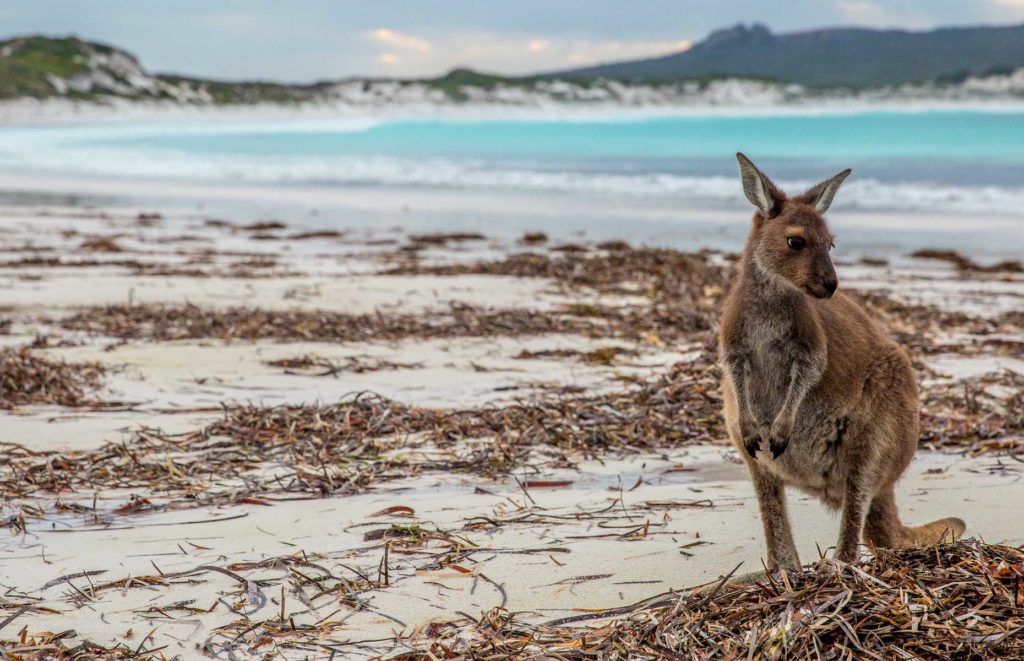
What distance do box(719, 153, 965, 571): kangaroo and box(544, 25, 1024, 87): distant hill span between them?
95535 millimetres

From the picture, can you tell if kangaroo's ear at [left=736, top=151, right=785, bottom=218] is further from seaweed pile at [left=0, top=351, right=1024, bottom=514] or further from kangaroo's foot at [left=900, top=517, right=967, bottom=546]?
seaweed pile at [left=0, top=351, right=1024, bottom=514]

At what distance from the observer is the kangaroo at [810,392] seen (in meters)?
2.95

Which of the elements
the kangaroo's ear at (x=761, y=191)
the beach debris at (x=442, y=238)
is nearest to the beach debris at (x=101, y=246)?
the beach debris at (x=442, y=238)

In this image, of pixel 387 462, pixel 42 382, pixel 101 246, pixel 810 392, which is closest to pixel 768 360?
pixel 810 392

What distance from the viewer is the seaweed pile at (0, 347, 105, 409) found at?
5.01 metres

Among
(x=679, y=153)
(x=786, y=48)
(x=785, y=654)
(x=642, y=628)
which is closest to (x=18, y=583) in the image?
(x=642, y=628)

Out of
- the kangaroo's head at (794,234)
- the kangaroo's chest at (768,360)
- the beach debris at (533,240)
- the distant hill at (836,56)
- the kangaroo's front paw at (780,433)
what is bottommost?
the beach debris at (533,240)

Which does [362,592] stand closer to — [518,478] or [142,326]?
[518,478]

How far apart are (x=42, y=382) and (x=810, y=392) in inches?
151

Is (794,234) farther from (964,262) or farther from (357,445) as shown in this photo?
(964,262)

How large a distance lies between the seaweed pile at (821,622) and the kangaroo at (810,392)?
0.28 m

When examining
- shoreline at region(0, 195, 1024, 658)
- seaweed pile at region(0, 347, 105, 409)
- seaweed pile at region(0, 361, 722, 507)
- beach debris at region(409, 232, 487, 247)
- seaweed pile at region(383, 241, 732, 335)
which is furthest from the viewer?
beach debris at region(409, 232, 487, 247)

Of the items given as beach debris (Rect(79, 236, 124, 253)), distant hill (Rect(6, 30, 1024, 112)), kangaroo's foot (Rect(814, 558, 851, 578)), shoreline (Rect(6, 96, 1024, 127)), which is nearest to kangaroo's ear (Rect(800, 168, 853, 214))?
kangaroo's foot (Rect(814, 558, 851, 578))

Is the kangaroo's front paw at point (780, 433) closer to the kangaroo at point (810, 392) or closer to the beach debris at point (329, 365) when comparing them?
the kangaroo at point (810, 392)
